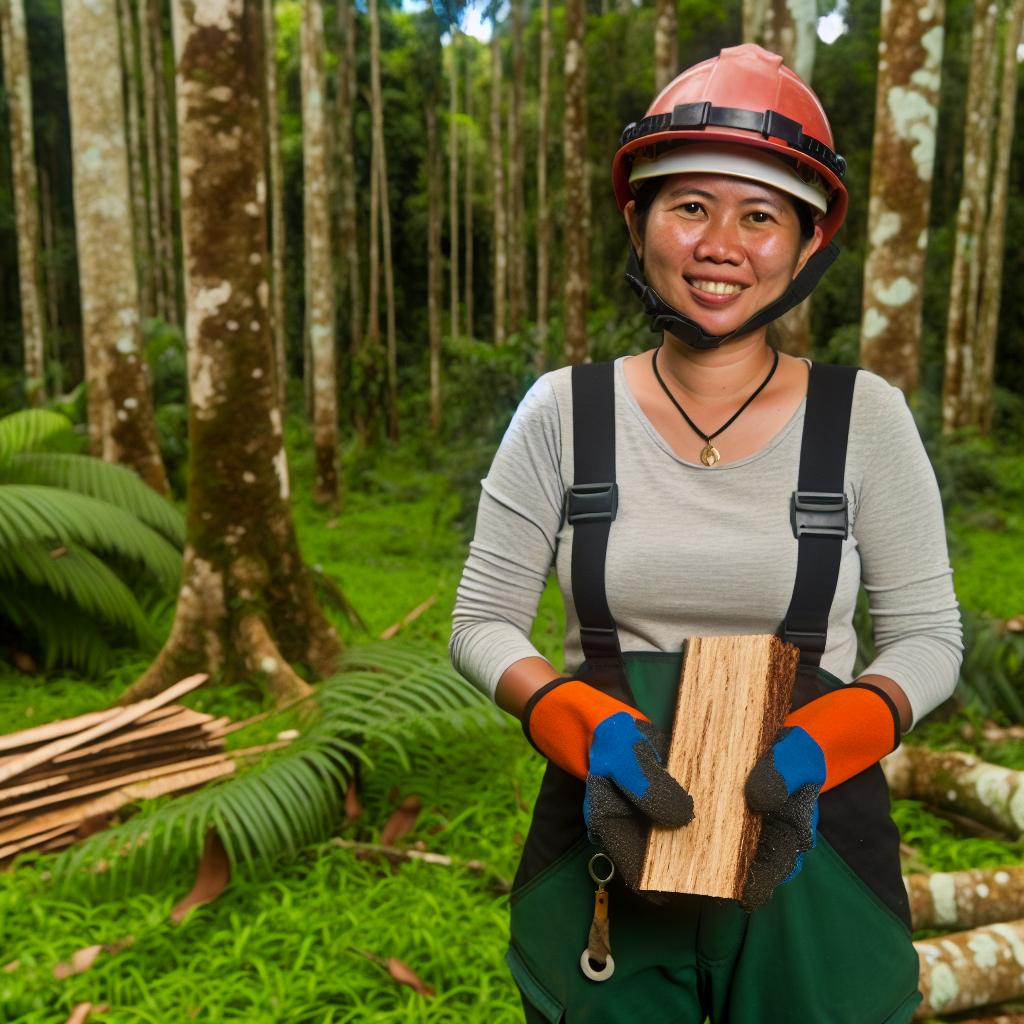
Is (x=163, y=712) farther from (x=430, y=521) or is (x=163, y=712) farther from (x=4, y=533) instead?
(x=430, y=521)

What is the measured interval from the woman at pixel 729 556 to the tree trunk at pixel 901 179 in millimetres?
3778

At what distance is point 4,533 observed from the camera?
448cm

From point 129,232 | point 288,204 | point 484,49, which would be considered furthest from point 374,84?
point 484,49

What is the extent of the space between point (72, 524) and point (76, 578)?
42 centimetres

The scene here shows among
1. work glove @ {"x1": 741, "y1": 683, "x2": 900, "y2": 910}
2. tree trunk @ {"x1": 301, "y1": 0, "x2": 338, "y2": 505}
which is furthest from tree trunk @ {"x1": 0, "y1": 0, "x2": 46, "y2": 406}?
work glove @ {"x1": 741, "y1": 683, "x2": 900, "y2": 910}

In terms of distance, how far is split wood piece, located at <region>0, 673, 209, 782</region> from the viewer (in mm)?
3281

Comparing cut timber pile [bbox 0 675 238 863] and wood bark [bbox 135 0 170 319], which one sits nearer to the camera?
A: cut timber pile [bbox 0 675 238 863]

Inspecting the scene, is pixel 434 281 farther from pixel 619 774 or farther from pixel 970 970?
pixel 619 774

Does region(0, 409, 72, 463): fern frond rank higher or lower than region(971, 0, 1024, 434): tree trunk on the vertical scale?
lower

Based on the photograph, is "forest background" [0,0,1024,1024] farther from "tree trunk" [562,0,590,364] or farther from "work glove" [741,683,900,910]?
"work glove" [741,683,900,910]

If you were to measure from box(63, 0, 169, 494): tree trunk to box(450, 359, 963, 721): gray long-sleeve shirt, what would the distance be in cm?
544

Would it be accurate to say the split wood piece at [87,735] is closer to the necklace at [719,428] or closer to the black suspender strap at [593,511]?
the black suspender strap at [593,511]

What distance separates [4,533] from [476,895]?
270 centimetres

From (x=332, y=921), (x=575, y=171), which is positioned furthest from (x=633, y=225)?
(x=575, y=171)
